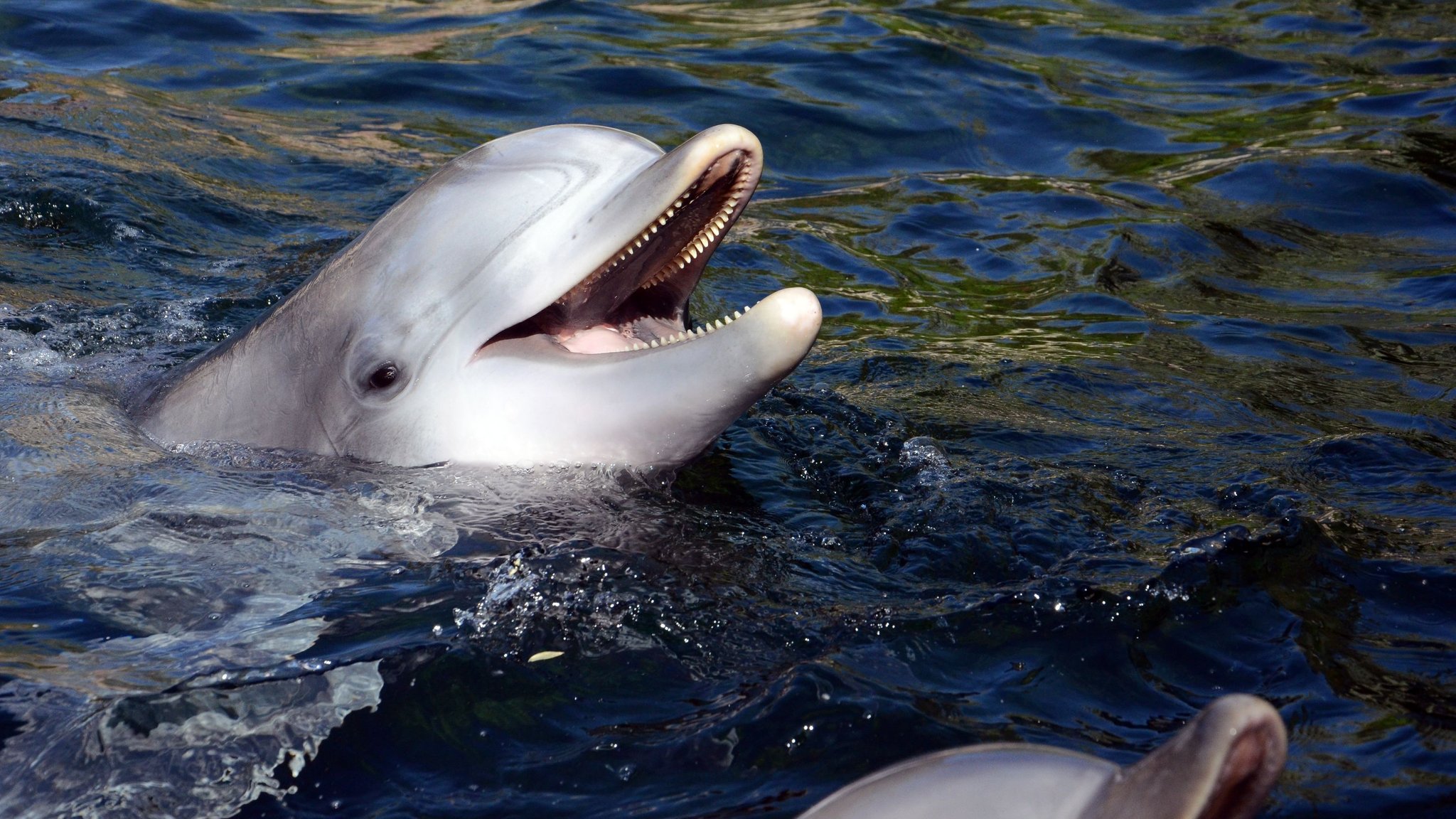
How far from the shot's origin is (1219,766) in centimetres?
197

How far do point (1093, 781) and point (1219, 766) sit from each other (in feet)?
0.97

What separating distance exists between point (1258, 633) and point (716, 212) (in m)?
2.02

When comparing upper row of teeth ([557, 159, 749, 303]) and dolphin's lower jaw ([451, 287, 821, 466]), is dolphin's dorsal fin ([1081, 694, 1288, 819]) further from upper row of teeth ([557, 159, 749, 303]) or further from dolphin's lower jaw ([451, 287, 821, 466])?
upper row of teeth ([557, 159, 749, 303])

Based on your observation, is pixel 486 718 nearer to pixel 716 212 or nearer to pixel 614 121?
pixel 716 212

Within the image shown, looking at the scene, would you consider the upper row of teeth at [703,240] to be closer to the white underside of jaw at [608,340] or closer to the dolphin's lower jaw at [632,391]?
the white underside of jaw at [608,340]

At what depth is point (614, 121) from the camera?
10609 mm

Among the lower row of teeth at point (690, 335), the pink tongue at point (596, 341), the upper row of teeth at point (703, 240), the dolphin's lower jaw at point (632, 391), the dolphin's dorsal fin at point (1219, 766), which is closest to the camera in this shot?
the dolphin's dorsal fin at point (1219, 766)

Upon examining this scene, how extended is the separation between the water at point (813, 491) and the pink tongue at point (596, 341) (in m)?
0.45

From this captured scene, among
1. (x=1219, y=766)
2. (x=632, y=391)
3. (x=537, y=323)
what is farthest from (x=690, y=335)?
(x=1219, y=766)

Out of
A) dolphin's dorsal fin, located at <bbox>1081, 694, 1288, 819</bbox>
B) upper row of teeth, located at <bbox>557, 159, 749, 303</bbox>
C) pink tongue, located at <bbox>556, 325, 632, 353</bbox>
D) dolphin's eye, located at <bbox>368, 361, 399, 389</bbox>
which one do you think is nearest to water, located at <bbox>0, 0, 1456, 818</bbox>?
dolphin's eye, located at <bbox>368, 361, 399, 389</bbox>

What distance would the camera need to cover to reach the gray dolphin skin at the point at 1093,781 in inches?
78.1

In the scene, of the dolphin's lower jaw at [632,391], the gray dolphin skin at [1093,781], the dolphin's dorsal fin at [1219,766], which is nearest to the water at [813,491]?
the dolphin's lower jaw at [632,391]

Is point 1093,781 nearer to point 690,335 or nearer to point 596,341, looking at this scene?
point 690,335

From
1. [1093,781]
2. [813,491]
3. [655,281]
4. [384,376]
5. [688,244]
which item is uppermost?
[688,244]
